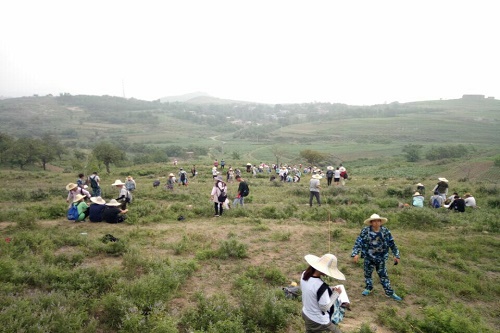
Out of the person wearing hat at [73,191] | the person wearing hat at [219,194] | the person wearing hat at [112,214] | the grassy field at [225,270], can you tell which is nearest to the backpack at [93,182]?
the person wearing hat at [73,191]

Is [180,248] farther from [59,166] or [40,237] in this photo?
[59,166]

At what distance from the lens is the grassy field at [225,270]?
5.01 meters

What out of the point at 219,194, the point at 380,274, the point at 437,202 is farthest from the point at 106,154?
the point at 380,274

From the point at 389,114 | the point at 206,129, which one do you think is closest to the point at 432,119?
the point at 389,114

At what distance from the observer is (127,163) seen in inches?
2096

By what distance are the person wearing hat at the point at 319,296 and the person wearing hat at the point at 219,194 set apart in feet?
25.4

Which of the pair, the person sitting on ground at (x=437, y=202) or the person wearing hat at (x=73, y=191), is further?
the person sitting on ground at (x=437, y=202)

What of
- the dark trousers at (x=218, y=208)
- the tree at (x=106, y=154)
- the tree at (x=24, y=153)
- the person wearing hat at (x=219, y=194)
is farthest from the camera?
the tree at (x=24, y=153)

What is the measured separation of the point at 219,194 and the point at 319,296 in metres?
8.36

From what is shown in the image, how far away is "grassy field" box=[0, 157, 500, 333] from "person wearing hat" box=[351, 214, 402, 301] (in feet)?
0.94

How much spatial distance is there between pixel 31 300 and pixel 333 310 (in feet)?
16.5

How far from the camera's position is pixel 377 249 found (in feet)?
21.4

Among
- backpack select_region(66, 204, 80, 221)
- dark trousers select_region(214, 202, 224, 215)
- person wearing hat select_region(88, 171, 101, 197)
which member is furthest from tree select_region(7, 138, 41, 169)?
dark trousers select_region(214, 202, 224, 215)

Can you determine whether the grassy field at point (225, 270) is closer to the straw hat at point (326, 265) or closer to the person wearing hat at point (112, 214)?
the person wearing hat at point (112, 214)
